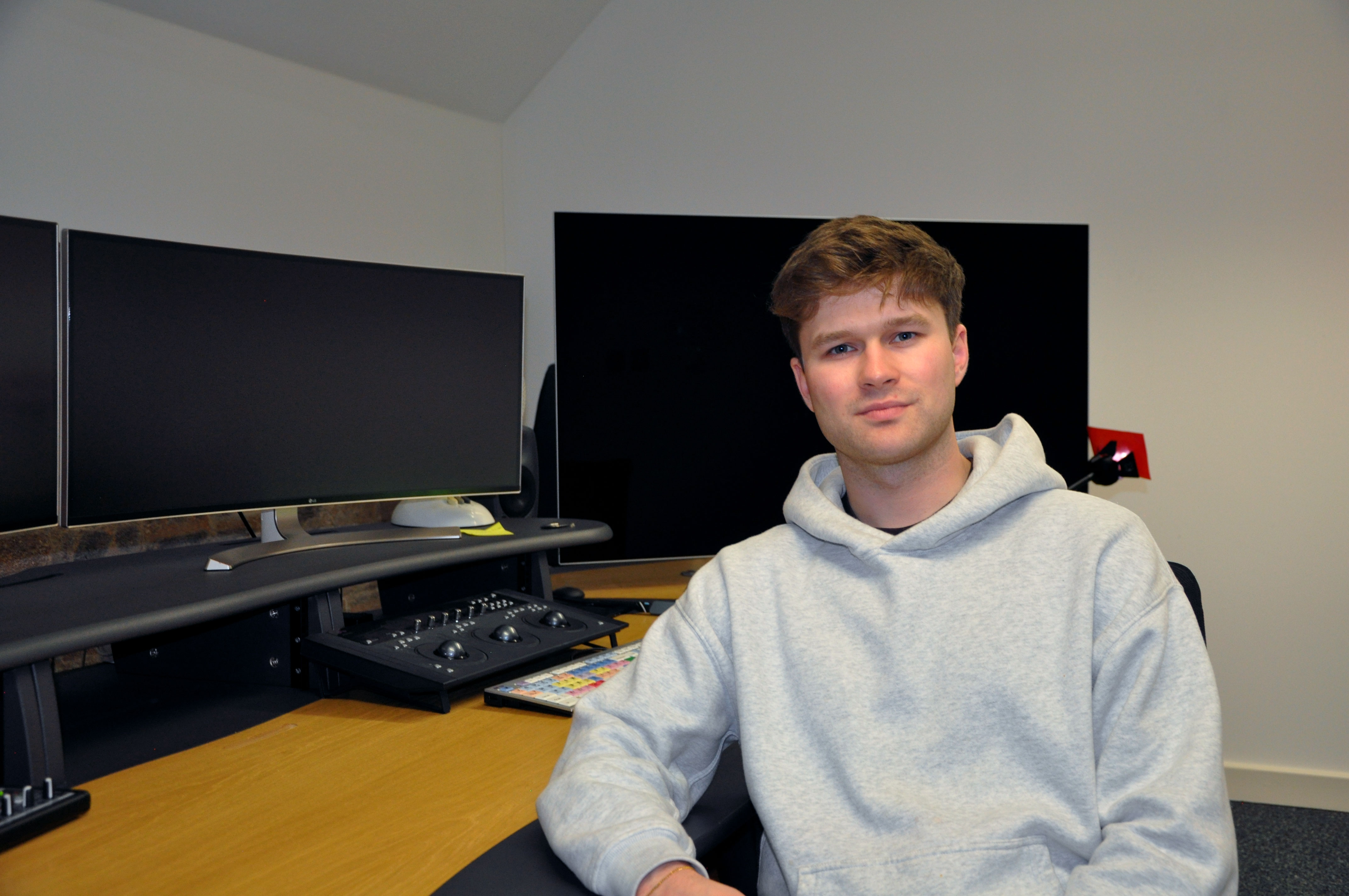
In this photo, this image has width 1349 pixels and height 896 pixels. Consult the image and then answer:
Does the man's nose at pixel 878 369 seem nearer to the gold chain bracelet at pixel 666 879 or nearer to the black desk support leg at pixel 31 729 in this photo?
the gold chain bracelet at pixel 666 879

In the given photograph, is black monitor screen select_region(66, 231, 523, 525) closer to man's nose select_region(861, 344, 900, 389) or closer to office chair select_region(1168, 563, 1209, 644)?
man's nose select_region(861, 344, 900, 389)

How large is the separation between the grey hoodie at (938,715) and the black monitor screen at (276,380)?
66 centimetres

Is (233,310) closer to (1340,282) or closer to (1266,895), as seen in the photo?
(1266,895)

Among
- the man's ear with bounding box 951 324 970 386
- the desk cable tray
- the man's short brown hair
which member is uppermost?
the man's short brown hair

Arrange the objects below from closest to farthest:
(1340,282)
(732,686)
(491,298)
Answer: (732,686) < (491,298) < (1340,282)

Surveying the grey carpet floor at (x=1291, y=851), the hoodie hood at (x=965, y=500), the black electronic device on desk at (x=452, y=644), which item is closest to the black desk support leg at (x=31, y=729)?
the black electronic device on desk at (x=452, y=644)

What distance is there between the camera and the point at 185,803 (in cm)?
97

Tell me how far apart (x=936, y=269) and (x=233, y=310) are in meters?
0.94

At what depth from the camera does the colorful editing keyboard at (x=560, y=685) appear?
4.08 feet

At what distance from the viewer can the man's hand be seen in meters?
0.79

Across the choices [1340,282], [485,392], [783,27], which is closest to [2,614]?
[485,392]

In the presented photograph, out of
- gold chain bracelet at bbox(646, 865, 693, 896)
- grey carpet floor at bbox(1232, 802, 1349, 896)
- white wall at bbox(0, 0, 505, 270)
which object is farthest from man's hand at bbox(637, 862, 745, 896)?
grey carpet floor at bbox(1232, 802, 1349, 896)

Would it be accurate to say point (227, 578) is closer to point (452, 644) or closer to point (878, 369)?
point (452, 644)

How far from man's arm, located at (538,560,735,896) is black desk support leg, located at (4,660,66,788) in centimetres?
51
